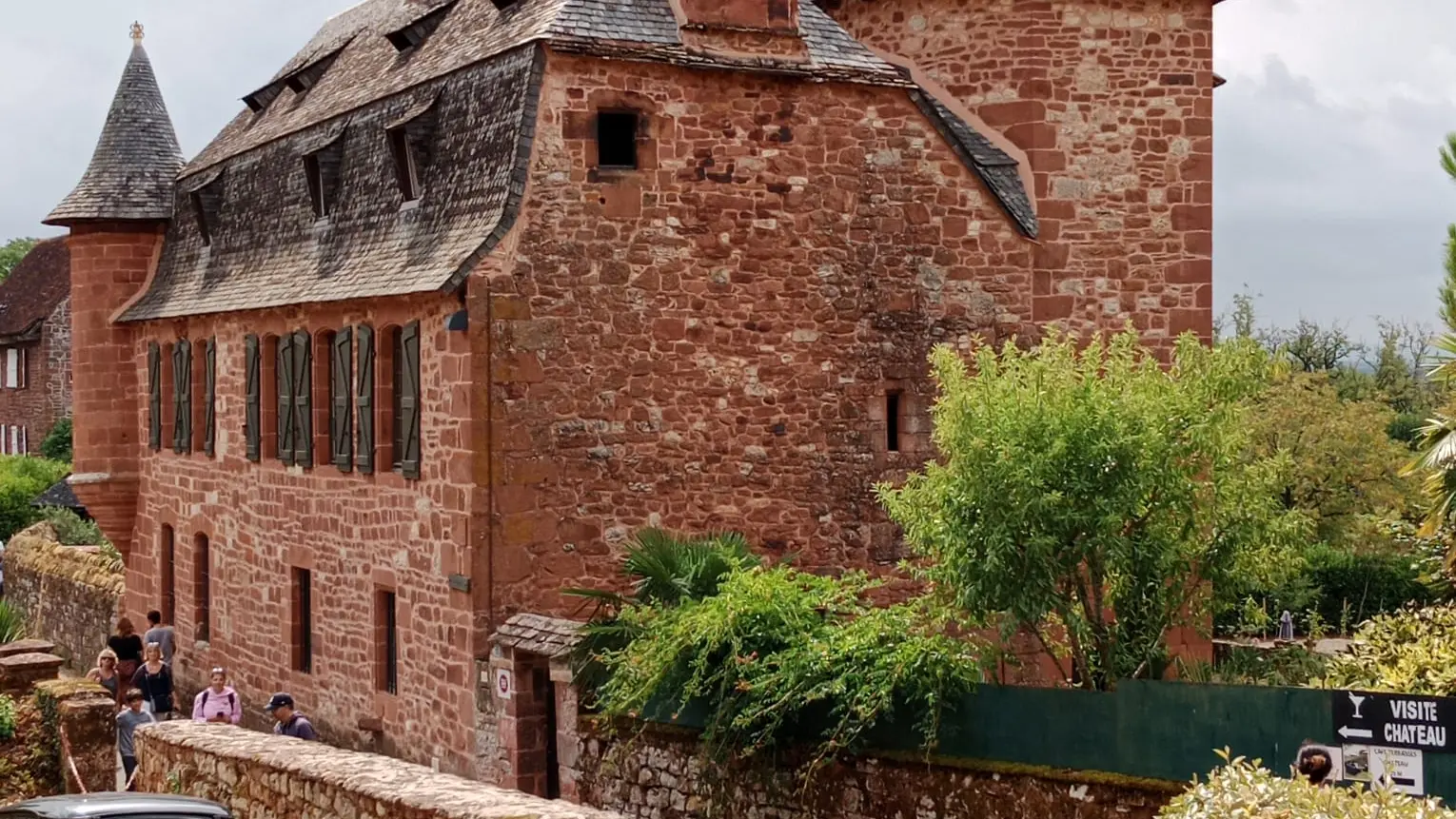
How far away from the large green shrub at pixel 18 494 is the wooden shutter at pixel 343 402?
83.8 feet

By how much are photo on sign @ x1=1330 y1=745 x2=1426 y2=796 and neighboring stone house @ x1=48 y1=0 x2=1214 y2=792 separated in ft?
22.5

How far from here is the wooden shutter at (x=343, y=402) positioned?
20.4 meters

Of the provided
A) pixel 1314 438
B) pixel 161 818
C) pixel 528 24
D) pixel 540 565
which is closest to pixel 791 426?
pixel 540 565

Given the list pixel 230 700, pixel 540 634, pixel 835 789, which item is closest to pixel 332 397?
pixel 230 700

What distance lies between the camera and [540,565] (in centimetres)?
1777

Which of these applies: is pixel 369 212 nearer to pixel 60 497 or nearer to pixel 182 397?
Answer: pixel 182 397

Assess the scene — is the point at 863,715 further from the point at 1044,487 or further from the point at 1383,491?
the point at 1383,491

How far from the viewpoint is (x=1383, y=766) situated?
11688 millimetres

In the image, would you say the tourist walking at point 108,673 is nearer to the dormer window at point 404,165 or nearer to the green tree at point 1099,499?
the dormer window at point 404,165

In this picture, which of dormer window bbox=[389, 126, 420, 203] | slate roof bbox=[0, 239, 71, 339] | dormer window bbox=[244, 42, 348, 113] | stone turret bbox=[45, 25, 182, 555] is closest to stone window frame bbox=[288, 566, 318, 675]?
dormer window bbox=[389, 126, 420, 203]

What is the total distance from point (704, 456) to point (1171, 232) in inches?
217

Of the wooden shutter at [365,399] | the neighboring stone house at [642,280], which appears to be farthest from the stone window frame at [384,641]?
the wooden shutter at [365,399]

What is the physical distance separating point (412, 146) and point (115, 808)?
9157mm

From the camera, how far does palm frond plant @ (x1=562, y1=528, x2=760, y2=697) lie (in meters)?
15.5
